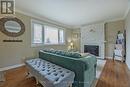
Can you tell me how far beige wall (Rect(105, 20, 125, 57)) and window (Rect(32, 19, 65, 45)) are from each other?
3331mm

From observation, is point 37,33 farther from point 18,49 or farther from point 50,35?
point 18,49

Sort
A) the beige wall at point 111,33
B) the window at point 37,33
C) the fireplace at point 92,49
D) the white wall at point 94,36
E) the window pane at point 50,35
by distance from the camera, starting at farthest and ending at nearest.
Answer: the fireplace at point 92,49 → the white wall at point 94,36 → the beige wall at point 111,33 → the window pane at point 50,35 → the window at point 37,33

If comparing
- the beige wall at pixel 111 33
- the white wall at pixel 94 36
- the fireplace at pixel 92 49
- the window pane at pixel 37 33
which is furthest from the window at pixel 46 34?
the beige wall at pixel 111 33

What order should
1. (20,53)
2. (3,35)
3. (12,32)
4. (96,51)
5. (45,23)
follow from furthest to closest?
(96,51), (45,23), (20,53), (12,32), (3,35)

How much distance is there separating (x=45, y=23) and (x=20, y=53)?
8.12ft

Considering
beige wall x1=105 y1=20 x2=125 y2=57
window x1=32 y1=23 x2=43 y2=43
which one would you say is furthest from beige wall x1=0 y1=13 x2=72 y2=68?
beige wall x1=105 y1=20 x2=125 y2=57

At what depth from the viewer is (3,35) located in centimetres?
423

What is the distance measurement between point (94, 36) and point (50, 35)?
10.8ft

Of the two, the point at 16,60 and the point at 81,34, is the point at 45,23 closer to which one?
the point at 16,60

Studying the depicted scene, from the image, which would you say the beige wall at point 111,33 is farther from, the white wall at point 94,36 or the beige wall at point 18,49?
the beige wall at point 18,49

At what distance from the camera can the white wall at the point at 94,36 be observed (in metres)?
7.37

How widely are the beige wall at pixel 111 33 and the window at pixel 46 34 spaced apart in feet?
10.9

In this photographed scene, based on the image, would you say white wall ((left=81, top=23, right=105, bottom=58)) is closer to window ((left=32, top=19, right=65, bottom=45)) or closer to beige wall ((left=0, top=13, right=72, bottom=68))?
window ((left=32, top=19, right=65, bottom=45))

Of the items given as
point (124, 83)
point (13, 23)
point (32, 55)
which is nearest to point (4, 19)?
point (13, 23)
